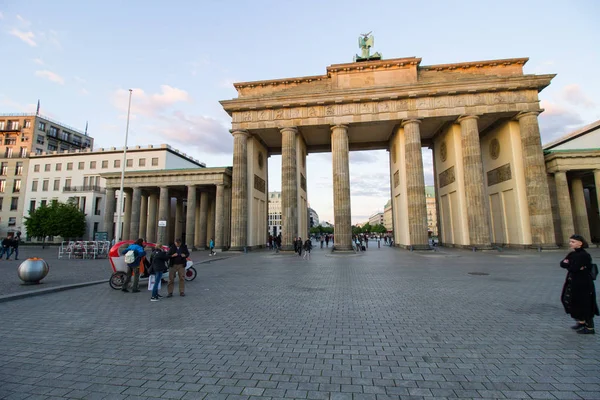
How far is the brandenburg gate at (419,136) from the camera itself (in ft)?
86.0

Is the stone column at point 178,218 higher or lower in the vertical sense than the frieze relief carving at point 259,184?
lower

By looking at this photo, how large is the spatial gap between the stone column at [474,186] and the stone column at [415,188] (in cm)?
402

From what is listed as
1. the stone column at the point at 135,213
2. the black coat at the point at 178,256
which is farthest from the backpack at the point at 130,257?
the stone column at the point at 135,213

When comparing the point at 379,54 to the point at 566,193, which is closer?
the point at 566,193

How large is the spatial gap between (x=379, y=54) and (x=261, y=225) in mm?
25432

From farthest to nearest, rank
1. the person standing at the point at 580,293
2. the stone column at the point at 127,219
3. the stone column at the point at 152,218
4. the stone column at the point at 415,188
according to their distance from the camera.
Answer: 1. the stone column at the point at 152,218
2. the stone column at the point at 127,219
3. the stone column at the point at 415,188
4. the person standing at the point at 580,293

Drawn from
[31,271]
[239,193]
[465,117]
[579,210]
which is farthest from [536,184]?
[31,271]

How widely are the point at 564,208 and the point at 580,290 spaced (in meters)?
29.8

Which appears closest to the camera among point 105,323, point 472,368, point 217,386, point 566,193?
point 217,386

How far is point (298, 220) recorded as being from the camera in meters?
30.7

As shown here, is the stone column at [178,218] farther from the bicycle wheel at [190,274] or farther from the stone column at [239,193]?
the bicycle wheel at [190,274]

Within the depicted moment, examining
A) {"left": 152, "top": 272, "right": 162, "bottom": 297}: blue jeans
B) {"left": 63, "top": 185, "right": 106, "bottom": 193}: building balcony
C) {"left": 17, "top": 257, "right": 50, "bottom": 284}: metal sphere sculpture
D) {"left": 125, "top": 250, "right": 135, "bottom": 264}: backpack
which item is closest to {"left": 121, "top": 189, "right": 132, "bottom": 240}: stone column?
{"left": 63, "top": 185, "right": 106, "bottom": 193}: building balcony

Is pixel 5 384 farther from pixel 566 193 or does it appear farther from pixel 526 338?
pixel 566 193

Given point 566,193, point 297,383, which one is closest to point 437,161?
point 566,193
